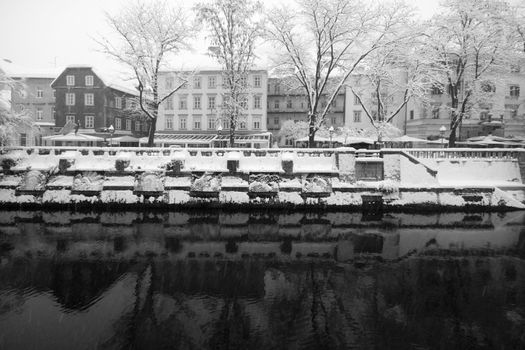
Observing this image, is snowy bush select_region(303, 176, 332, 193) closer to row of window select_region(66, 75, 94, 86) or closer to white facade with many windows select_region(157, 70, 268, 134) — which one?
white facade with many windows select_region(157, 70, 268, 134)

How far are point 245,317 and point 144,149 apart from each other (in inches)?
552

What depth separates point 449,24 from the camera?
28469mm

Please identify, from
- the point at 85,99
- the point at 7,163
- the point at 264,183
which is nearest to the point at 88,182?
the point at 7,163

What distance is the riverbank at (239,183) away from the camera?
19344mm

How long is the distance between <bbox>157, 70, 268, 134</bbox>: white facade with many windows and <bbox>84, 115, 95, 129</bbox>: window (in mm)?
7794

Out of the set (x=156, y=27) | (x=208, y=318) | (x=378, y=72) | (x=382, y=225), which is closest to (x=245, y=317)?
(x=208, y=318)

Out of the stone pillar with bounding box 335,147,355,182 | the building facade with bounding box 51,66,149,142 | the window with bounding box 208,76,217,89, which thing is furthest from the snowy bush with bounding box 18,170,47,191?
the window with bounding box 208,76,217,89

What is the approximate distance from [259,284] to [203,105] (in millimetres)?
40520

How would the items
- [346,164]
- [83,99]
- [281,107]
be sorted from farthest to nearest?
1. [281,107]
2. [83,99]
3. [346,164]

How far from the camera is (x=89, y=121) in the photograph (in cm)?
4719

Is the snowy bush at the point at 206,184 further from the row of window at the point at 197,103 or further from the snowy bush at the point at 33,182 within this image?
the row of window at the point at 197,103

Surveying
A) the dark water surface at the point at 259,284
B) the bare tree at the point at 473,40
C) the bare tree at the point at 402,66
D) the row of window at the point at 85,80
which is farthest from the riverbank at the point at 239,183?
the row of window at the point at 85,80

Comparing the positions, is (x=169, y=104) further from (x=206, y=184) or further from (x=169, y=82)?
(x=206, y=184)

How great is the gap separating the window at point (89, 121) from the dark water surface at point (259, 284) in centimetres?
3240
